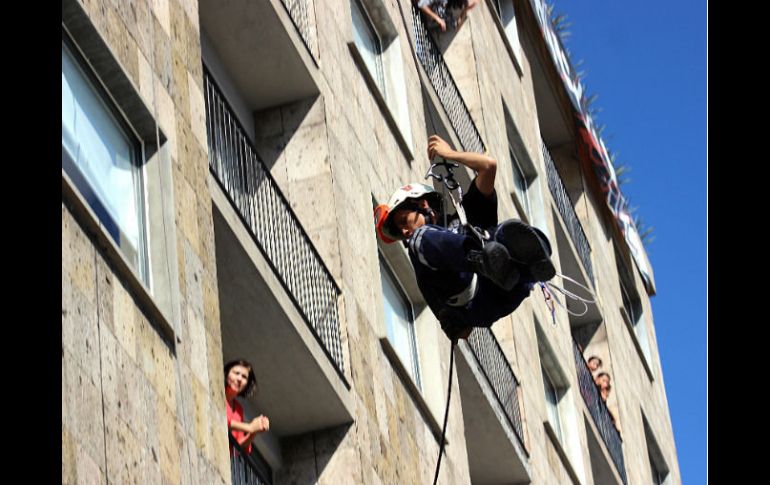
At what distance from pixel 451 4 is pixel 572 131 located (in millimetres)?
7867

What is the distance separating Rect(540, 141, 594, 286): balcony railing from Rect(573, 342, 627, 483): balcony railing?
263 centimetres

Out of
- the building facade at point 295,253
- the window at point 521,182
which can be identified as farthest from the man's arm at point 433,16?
the window at point 521,182

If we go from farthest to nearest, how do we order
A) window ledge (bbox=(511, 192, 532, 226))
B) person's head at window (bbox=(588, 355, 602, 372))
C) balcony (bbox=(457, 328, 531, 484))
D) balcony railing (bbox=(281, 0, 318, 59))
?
person's head at window (bbox=(588, 355, 602, 372)) → window ledge (bbox=(511, 192, 532, 226)) → balcony (bbox=(457, 328, 531, 484)) → balcony railing (bbox=(281, 0, 318, 59))

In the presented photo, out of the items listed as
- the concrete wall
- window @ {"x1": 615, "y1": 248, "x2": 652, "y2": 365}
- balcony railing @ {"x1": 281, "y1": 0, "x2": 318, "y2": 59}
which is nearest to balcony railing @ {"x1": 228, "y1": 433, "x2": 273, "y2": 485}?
the concrete wall

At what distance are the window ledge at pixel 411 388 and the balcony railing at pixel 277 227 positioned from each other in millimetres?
989

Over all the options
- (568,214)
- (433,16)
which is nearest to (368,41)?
(433,16)

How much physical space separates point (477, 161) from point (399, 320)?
6.73 m

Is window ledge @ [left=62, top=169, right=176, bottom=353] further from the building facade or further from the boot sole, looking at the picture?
the boot sole

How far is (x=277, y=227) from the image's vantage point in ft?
58.0

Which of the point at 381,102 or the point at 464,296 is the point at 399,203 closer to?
the point at 464,296

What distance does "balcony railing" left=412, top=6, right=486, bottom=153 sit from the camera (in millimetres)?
24859

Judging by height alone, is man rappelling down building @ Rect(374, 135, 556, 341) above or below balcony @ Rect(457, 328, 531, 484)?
below
